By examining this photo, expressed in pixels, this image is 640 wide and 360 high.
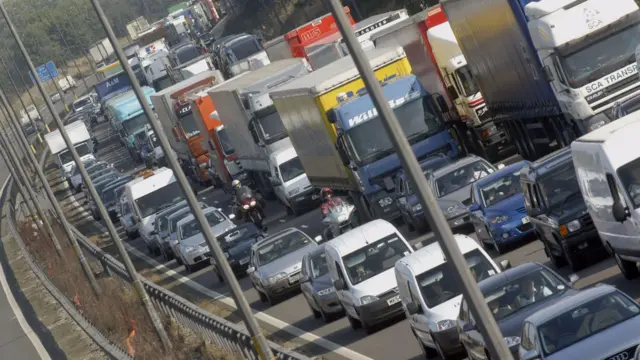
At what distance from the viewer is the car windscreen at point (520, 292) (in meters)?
16.7

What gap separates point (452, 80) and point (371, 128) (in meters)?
5.40

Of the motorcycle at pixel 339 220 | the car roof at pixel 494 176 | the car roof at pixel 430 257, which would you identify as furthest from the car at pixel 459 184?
the car roof at pixel 430 257

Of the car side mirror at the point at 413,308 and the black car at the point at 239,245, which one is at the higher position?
the car side mirror at the point at 413,308

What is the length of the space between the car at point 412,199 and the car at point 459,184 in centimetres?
138

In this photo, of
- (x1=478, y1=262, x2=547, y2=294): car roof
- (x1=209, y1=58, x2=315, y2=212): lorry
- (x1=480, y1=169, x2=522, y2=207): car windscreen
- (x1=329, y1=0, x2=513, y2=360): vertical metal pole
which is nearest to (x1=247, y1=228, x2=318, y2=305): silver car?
(x1=480, y1=169, x2=522, y2=207): car windscreen

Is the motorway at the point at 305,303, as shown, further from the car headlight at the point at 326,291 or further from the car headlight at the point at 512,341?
the car headlight at the point at 512,341

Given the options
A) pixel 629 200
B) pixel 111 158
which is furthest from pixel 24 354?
pixel 111 158

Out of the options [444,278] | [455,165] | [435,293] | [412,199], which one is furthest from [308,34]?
[435,293]

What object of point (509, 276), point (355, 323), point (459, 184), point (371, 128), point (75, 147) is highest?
point (75, 147)

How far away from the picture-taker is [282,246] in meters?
31.2

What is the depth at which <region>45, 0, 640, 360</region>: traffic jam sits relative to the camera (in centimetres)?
1858

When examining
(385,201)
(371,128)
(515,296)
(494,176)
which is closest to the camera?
(515,296)

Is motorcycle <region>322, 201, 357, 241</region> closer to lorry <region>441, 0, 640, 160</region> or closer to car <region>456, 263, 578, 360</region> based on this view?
lorry <region>441, 0, 640, 160</region>

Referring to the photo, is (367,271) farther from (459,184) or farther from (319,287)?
(459,184)
